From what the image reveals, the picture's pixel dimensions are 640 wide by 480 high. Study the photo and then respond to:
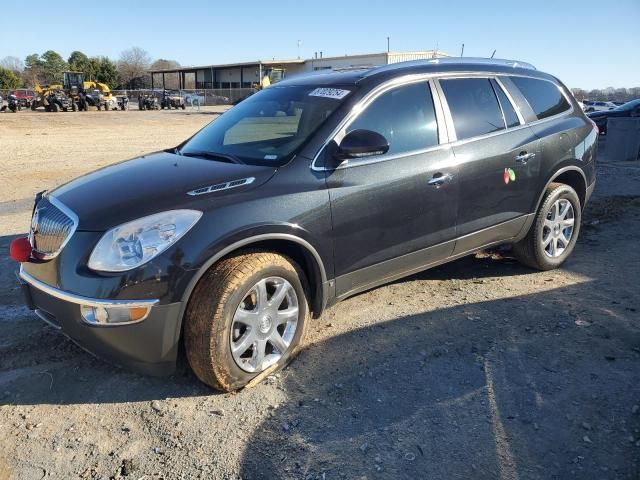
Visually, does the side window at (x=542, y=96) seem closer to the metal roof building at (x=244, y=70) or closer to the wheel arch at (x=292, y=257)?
the wheel arch at (x=292, y=257)

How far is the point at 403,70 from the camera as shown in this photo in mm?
4070

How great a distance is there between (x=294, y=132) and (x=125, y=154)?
1157 cm

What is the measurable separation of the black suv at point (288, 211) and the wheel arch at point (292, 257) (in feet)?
0.04

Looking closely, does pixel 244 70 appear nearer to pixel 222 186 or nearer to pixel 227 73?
pixel 227 73

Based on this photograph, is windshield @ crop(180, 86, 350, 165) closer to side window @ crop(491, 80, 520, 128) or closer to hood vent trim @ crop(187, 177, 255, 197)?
hood vent trim @ crop(187, 177, 255, 197)

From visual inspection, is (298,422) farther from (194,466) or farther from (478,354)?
(478,354)

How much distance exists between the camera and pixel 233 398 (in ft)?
10.4

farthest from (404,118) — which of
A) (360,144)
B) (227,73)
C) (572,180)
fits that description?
(227,73)

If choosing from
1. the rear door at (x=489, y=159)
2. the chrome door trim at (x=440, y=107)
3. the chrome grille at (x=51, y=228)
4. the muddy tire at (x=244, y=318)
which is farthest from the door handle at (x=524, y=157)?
the chrome grille at (x=51, y=228)

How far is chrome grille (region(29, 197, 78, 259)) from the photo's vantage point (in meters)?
3.01

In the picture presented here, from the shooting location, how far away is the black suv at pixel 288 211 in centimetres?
289

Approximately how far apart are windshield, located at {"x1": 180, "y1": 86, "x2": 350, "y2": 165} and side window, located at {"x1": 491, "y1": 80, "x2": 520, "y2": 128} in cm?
159

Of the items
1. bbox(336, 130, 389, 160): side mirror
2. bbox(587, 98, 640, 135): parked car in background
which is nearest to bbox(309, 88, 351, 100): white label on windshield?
bbox(336, 130, 389, 160): side mirror

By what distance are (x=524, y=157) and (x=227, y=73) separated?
265ft
